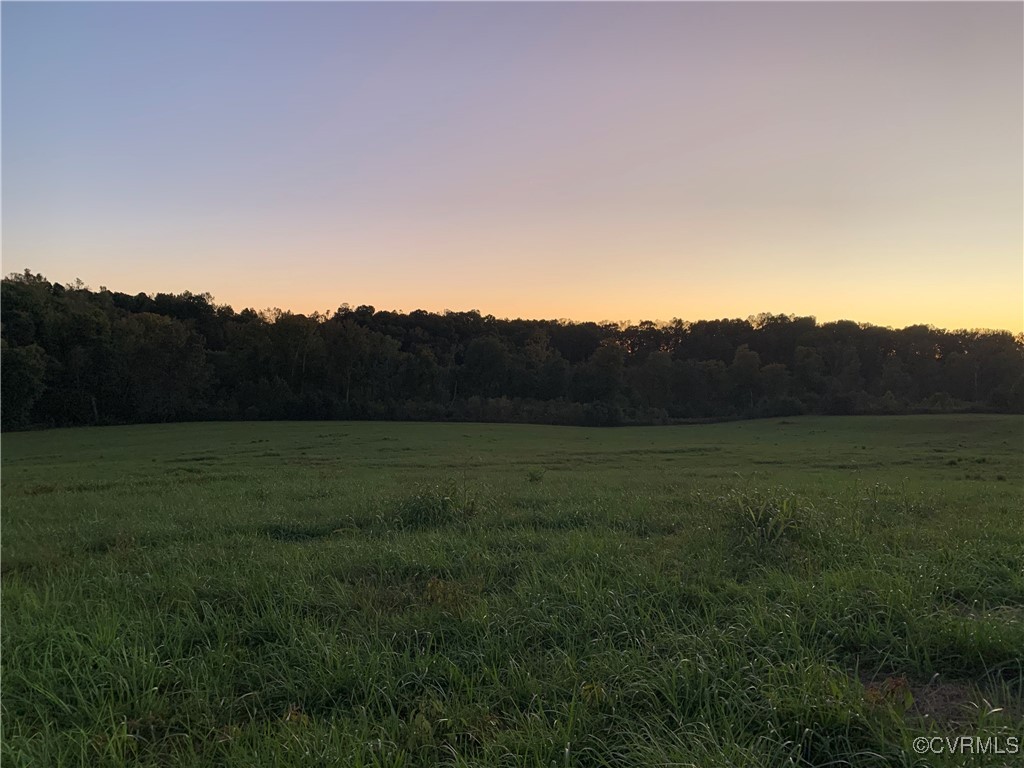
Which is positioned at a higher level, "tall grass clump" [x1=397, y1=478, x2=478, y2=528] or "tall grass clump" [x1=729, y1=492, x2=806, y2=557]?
"tall grass clump" [x1=729, y1=492, x2=806, y2=557]

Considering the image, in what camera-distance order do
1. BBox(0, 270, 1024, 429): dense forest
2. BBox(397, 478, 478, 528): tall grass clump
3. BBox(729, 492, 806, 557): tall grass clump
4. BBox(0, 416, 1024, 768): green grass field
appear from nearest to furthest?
BBox(0, 416, 1024, 768): green grass field, BBox(729, 492, 806, 557): tall grass clump, BBox(397, 478, 478, 528): tall grass clump, BBox(0, 270, 1024, 429): dense forest

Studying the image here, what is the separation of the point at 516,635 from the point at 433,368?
276 feet

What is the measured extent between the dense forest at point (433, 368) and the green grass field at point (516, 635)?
5786 centimetres

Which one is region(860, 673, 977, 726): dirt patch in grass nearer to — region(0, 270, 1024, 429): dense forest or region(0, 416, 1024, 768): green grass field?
region(0, 416, 1024, 768): green grass field

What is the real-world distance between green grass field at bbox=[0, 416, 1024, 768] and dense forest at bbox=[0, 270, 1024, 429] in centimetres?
5786

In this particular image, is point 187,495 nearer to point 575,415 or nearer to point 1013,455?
point 1013,455

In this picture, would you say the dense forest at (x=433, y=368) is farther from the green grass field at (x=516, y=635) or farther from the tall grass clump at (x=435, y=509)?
the green grass field at (x=516, y=635)

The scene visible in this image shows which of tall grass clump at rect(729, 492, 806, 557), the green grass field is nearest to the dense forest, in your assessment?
the green grass field

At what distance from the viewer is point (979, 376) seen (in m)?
84.6

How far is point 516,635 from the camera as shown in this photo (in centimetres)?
499

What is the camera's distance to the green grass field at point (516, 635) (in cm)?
360

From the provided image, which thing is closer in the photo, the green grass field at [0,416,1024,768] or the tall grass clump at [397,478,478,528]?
the green grass field at [0,416,1024,768]

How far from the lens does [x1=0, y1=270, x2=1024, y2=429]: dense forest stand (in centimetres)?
6612

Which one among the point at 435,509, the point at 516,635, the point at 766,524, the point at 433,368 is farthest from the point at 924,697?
the point at 433,368
